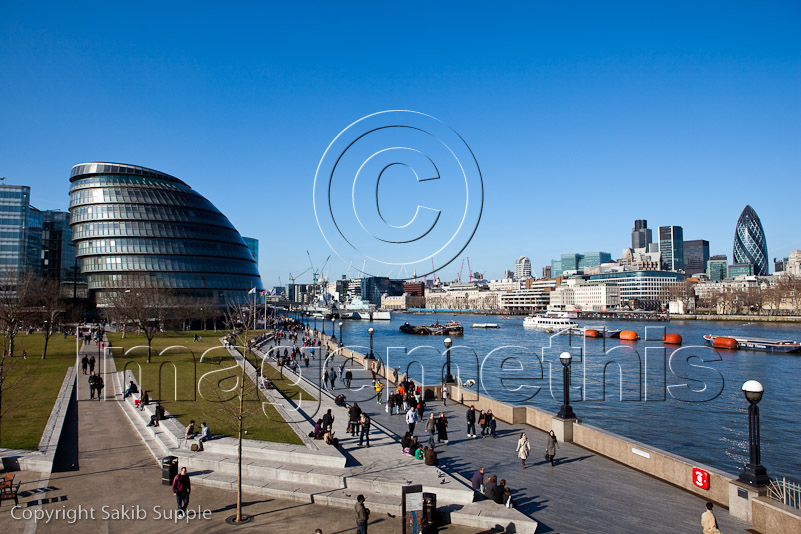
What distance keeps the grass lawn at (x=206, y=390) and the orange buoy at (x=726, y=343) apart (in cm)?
6718

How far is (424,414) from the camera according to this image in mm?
24781

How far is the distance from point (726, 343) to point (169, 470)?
81847 mm

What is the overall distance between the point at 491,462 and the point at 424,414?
25.0 ft

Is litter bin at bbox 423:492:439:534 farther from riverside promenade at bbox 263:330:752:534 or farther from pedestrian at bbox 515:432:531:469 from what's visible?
pedestrian at bbox 515:432:531:469

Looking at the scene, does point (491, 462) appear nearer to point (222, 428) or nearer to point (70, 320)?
point (222, 428)

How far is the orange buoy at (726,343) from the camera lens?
3031 inches

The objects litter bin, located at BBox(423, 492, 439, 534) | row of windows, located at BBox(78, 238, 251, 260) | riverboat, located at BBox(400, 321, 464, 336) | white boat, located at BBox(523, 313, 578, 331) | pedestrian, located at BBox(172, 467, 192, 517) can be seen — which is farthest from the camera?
white boat, located at BBox(523, 313, 578, 331)

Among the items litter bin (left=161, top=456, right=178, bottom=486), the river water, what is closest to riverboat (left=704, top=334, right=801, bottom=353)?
the river water

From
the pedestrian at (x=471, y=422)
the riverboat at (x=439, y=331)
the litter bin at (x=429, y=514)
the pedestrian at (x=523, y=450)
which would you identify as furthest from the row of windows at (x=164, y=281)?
the litter bin at (x=429, y=514)

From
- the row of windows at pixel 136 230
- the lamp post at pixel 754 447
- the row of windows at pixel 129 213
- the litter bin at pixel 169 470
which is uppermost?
the row of windows at pixel 129 213

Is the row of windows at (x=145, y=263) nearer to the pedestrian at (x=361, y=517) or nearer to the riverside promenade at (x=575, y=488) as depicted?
the riverside promenade at (x=575, y=488)

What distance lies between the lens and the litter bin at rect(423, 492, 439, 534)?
39.0 ft

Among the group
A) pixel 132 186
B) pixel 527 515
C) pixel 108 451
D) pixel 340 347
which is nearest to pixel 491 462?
pixel 527 515

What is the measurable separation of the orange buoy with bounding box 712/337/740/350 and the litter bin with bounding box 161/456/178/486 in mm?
81058
